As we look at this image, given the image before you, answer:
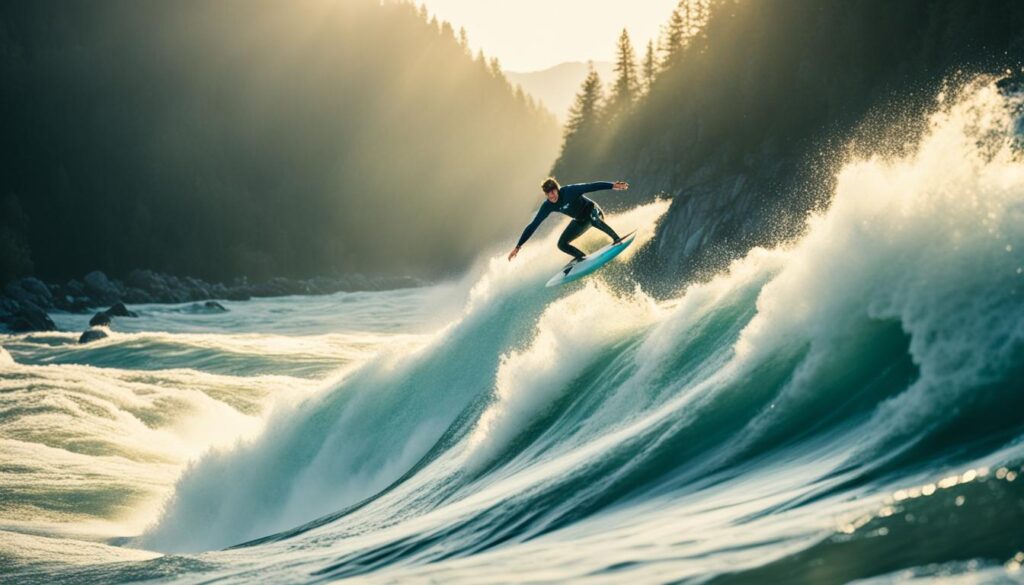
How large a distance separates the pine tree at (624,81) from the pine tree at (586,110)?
1936 millimetres

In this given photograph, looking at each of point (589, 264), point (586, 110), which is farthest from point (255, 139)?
point (589, 264)

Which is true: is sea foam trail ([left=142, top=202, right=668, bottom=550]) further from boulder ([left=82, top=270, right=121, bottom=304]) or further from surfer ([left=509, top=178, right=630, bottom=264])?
boulder ([left=82, top=270, right=121, bottom=304])

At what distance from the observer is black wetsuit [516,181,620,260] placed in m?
15.0

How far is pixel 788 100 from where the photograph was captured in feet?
168

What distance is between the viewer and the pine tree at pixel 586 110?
83000 millimetres

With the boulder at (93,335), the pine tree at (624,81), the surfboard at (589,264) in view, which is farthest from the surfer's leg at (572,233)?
the pine tree at (624,81)

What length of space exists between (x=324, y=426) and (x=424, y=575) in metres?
10.5

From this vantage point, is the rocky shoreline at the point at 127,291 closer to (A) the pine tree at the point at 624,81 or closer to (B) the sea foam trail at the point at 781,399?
(A) the pine tree at the point at 624,81

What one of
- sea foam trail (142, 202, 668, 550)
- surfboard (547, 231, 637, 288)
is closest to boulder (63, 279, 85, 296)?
sea foam trail (142, 202, 668, 550)

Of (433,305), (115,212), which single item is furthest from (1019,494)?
(115,212)

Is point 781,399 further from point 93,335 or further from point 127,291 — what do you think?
point 127,291

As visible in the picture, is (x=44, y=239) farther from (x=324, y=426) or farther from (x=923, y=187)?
(x=923, y=187)

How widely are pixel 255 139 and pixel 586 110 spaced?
258 feet

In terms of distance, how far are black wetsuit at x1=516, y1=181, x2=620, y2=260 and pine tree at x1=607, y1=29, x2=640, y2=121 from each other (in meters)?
64.3
